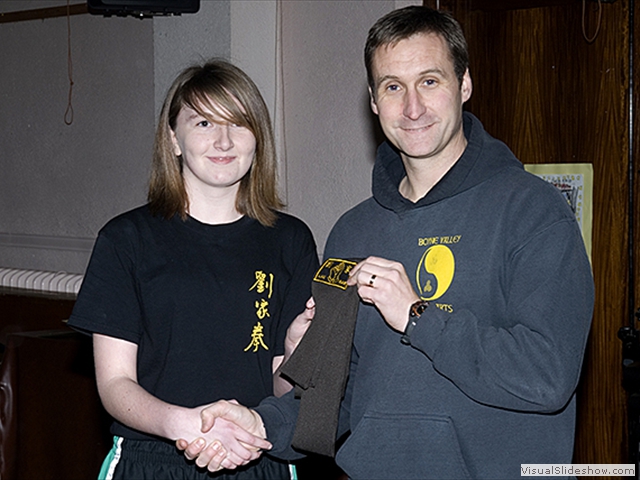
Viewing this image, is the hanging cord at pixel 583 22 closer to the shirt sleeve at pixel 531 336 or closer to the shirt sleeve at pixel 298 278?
the shirt sleeve at pixel 298 278

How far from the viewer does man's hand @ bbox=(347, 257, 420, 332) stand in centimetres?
187

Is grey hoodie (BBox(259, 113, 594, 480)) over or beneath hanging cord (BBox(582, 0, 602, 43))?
beneath

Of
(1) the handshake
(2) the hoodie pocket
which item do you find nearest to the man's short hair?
(2) the hoodie pocket

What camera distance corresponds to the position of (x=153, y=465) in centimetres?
229

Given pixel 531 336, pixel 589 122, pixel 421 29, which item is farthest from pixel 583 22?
pixel 531 336

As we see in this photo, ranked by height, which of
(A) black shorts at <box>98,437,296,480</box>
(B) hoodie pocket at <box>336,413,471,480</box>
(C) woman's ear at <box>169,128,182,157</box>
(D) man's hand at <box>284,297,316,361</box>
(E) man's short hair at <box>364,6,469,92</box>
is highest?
(E) man's short hair at <box>364,6,469,92</box>

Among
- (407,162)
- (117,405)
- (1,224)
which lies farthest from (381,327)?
(1,224)

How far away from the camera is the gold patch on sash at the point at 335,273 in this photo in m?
2.09

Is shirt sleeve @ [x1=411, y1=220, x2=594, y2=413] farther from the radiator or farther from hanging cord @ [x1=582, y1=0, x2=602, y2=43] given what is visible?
the radiator

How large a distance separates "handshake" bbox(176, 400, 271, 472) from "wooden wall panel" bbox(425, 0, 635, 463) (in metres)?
2.12

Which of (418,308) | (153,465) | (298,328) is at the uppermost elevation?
(418,308)

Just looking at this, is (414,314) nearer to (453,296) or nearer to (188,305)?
(453,296)

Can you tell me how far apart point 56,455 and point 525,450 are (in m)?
3.00

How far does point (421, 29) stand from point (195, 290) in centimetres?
86
